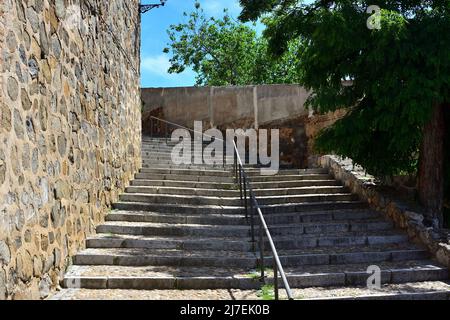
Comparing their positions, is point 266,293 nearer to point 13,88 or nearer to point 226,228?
point 226,228

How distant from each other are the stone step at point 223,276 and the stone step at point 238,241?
2.07ft

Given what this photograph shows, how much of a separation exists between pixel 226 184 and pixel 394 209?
297 cm

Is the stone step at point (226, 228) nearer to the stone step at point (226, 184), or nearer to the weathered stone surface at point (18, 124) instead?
the stone step at point (226, 184)

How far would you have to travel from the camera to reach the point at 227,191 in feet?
26.7

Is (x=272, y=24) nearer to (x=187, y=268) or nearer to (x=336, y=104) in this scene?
(x=336, y=104)

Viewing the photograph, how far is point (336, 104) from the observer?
22.5ft

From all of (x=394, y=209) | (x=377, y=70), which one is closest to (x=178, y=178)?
(x=394, y=209)

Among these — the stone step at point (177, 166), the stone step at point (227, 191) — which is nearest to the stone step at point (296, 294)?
the stone step at point (227, 191)

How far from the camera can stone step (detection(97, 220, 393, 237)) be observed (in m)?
6.27

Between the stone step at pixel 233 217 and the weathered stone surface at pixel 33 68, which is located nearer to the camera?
the weathered stone surface at pixel 33 68

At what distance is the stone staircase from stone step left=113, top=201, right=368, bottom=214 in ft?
0.05

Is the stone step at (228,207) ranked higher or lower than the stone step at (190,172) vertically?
lower

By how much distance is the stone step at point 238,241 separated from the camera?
5836 mm
